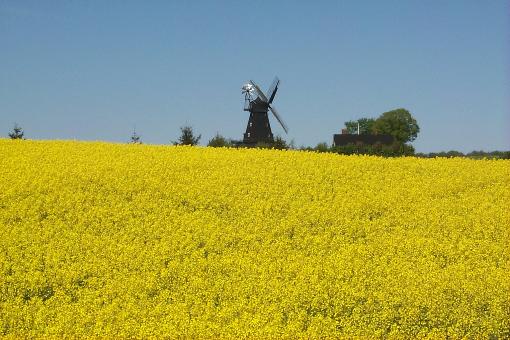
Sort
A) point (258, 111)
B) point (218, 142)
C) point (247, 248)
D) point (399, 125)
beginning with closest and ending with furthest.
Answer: point (247, 248), point (218, 142), point (258, 111), point (399, 125)

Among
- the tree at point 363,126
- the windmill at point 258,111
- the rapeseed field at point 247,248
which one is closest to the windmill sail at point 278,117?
the windmill at point 258,111

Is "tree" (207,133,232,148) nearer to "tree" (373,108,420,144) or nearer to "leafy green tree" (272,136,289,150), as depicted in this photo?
"leafy green tree" (272,136,289,150)

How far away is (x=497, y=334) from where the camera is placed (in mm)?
14195

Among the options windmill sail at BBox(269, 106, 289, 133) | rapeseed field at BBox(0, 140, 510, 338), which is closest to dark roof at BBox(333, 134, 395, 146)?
windmill sail at BBox(269, 106, 289, 133)

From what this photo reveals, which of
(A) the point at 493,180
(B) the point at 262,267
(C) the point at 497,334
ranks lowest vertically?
(C) the point at 497,334

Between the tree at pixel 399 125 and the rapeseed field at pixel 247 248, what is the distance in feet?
276

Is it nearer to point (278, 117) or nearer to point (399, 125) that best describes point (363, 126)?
point (399, 125)

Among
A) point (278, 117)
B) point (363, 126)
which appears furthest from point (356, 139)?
point (363, 126)

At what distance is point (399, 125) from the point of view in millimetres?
113188

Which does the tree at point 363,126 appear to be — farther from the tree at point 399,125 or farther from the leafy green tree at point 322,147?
the leafy green tree at point 322,147

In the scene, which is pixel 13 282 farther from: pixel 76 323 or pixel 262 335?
pixel 262 335

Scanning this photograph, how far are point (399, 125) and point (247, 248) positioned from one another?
99.0m

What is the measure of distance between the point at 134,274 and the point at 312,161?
1197 cm

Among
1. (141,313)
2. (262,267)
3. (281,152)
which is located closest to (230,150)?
(281,152)
